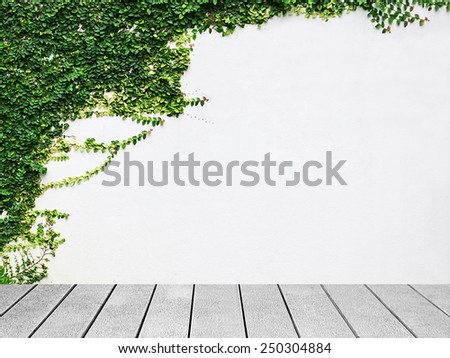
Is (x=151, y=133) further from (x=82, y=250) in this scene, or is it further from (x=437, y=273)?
(x=437, y=273)

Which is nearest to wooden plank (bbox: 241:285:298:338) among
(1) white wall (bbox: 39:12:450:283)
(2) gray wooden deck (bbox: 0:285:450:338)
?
(2) gray wooden deck (bbox: 0:285:450:338)

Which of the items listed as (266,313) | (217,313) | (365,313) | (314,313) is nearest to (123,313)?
(217,313)

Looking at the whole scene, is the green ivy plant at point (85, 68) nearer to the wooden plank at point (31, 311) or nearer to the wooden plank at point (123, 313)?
the wooden plank at point (31, 311)

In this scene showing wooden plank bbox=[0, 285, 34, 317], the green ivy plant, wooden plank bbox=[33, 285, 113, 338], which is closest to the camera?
wooden plank bbox=[33, 285, 113, 338]

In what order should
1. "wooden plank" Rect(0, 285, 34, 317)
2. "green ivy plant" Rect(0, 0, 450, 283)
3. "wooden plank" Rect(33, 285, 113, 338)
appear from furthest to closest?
"green ivy plant" Rect(0, 0, 450, 283), "wooden plank" Rect(0, 285, 34, 317), "wooden plank" Rect(33, 285, 113, 338)

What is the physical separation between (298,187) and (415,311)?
1070 millimetres

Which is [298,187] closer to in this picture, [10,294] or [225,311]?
[225,311]

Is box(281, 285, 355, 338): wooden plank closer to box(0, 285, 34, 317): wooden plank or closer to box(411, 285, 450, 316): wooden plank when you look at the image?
box(411, 285, 450, 316): wooden plank

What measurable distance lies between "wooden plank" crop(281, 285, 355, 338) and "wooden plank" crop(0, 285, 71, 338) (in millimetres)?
1395

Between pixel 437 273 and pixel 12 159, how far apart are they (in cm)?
290

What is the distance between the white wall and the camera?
3.93 m

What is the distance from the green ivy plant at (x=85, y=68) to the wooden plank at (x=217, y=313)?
1.10 m
